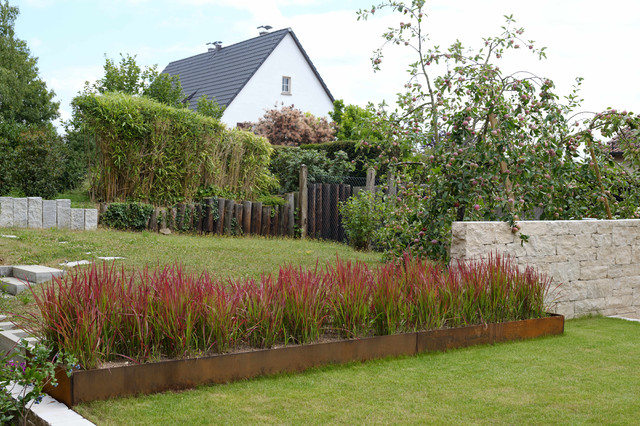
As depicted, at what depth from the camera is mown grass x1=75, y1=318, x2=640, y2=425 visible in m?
3.07

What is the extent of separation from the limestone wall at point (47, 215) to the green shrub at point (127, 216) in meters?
0.31

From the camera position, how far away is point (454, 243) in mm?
5527

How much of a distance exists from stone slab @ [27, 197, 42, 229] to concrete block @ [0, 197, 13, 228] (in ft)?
0.90

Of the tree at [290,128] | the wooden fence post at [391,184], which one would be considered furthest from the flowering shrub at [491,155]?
the tree at [290,128]

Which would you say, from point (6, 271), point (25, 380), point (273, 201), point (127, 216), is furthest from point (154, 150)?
point (25, 380)

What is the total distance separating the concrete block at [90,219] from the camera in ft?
34.0

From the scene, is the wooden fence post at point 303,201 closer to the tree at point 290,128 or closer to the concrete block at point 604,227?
the concrete block at point 604,227

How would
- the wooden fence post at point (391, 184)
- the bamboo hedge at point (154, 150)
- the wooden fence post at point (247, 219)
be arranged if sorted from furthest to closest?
the wooden fence post at point (247, 219) < the bamboo hedge at point (154, 150) < the wooden fence post at point (391, 184)

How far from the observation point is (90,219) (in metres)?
10.4

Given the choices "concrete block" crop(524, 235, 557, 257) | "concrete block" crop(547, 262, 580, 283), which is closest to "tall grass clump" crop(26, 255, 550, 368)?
"concrete block" crop(524, 235, 557, 257)

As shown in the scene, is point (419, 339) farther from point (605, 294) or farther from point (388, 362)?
point (605, 294)

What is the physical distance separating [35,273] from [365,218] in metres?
5.81

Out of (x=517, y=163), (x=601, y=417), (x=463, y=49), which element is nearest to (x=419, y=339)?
(x=601, y=417)

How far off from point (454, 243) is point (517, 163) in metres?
1.52
